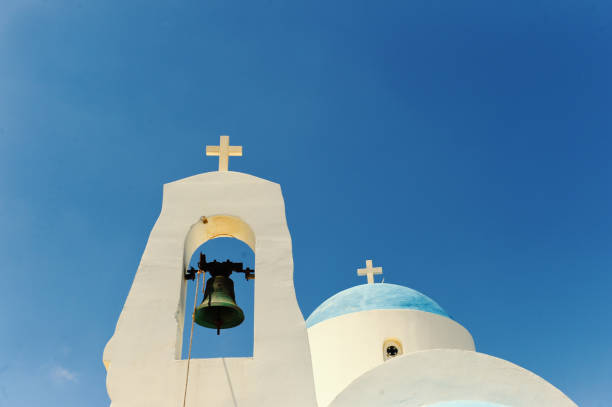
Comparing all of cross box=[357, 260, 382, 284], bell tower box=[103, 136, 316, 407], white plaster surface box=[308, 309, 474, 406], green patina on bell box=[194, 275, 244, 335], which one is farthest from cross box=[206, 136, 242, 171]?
cross box=[357, 260, 382, 284]

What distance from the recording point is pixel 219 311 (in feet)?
14.9

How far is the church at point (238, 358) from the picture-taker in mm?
3701

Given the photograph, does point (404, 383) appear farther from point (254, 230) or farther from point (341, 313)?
point (341, 313)

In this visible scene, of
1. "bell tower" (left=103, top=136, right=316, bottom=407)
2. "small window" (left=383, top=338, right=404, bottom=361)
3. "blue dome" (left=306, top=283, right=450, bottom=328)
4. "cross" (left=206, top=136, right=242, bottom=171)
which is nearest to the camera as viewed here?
"bell tower" (left=103, top=136, right=316, bottom=407)

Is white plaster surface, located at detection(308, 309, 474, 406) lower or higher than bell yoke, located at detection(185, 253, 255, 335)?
higher

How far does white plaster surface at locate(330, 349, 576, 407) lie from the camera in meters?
4.04

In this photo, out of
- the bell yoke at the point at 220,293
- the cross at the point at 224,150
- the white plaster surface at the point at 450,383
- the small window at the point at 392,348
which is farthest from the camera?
the small window at the point at 392,348

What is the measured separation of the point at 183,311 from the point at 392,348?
14.1 ft

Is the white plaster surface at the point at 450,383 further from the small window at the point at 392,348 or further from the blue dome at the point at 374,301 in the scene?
the blue dome at the point at 374,301

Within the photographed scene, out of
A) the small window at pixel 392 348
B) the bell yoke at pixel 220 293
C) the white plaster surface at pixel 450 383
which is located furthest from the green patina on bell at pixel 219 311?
the small window at pixel 392 348

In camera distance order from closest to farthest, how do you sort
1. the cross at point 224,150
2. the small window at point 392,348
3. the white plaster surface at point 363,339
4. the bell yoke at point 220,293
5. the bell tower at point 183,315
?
the bell tower at point 183,315 → the bell yoke at point 220,293 → the cross at point 224,150 → the white plaster surface at point 363,339 → the small window at point 392,348

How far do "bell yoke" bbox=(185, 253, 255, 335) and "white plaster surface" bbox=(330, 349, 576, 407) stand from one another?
117cm

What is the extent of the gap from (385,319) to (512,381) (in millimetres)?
3724

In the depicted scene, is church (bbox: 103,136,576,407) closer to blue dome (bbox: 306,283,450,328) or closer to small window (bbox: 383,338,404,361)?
small window (bbox: 383,338,404,361)
